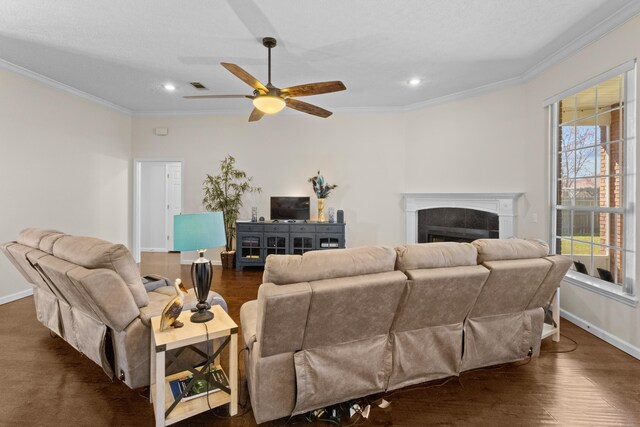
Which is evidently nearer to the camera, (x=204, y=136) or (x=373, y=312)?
(x=373, y=312)

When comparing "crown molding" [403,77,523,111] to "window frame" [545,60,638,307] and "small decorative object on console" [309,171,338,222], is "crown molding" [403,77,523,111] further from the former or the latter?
"small decorative object on console" [309,171,338,222]

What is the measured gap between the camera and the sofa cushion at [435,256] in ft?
6.31

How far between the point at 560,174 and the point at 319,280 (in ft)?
11.7

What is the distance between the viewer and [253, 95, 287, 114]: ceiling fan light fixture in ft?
9.84

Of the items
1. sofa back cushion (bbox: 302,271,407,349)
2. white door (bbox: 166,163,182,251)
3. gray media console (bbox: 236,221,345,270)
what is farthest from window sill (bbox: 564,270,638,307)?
white door (bbox: 166,163,182,251)

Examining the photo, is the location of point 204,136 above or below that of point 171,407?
above

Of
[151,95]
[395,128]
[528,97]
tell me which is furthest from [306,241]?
[528,97]

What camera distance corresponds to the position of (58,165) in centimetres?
448

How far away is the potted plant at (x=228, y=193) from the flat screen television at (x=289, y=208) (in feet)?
1.51

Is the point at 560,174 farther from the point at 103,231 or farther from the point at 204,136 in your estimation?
the point at 103,231

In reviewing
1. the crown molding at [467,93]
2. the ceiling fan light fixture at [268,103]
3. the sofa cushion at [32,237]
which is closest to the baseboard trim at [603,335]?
the crown molding at [467,93]

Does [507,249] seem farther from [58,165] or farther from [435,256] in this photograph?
[58,165]

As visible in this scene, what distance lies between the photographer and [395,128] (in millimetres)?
5477

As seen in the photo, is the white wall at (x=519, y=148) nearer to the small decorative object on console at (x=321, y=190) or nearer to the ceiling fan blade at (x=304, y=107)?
the small decorative object on console at (x=321, y=190)
